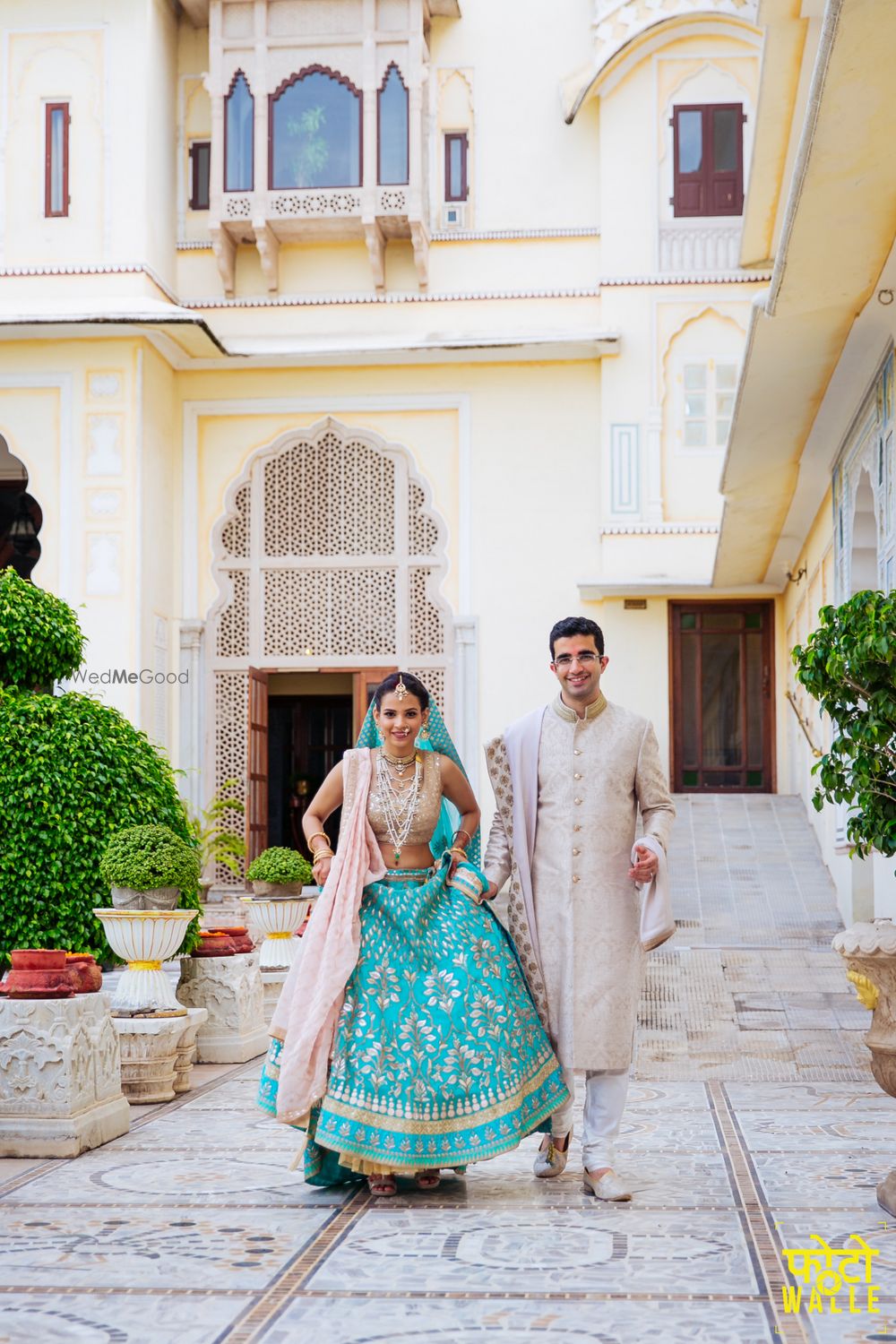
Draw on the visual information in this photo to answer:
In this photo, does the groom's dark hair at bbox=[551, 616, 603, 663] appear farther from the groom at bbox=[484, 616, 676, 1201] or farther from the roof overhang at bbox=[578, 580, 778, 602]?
the roof overhang at bbox=[578, 580, 778, 602]

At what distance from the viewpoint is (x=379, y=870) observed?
3.85 meters

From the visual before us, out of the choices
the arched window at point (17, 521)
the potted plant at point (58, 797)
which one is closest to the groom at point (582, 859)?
the potted plant at point (58, 797)

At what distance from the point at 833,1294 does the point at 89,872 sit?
3.49 meters

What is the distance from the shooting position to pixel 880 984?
3.46 meters

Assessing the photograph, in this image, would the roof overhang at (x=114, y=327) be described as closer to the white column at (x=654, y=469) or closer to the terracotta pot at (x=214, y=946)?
the white column at (x=654, y=469)

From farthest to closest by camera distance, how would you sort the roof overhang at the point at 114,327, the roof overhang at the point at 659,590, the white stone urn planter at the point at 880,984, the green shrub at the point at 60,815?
1. the roof overhang at the point at 659,590
2. the roof overhang at the point at 114,327
3. the green shrub at the point at 60,815
4. the white stone urn planter at the point at 880,984

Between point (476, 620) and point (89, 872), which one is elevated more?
point (476, 620)

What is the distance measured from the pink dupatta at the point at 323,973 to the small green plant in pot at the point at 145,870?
1649mm

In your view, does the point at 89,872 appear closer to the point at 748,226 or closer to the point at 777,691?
the point at 748,226

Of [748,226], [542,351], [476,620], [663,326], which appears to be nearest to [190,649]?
[476,620]

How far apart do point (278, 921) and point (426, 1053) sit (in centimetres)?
437

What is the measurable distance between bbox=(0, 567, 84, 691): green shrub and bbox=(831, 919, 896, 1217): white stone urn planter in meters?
3.67

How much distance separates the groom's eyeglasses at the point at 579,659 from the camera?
3.86m

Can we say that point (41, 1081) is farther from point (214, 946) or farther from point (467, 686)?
point (467, 686)
